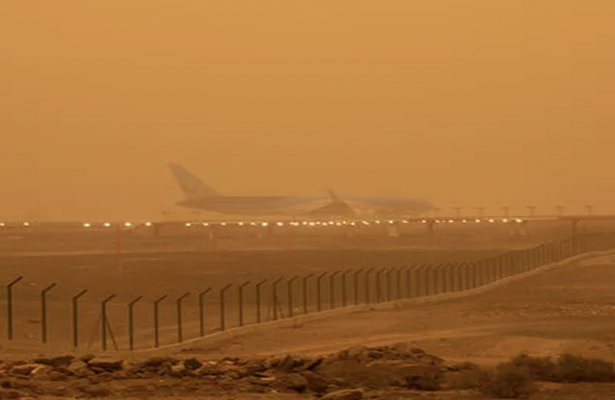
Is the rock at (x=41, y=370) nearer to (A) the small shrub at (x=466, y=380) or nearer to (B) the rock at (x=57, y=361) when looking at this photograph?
(B) the rock at (x=57, y=361)

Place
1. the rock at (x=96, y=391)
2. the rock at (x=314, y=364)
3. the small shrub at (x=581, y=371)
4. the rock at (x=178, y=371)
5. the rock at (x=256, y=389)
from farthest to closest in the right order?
1. the rock at (x=314, y=364)
2. the small shrub at (x=581, y=371)
3. the rock at (x=178, y=371)
4. the rock at (x=256, y=389)
5. the rock at (x=96, y=391)

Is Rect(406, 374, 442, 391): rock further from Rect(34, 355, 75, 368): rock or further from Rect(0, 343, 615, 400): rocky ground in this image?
Rect(34, 355, 75, 368): rock

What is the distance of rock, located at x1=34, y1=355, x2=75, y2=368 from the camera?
2295 centimetres

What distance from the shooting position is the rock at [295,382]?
2100 centimetres

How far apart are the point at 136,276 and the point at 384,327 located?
29.3 meters

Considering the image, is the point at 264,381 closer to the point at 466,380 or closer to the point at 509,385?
the point at 466,380

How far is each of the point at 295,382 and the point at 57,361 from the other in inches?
207

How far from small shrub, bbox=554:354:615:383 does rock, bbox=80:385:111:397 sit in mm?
8955

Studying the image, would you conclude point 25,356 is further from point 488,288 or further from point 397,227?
point 397,227

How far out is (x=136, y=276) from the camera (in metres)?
63.5

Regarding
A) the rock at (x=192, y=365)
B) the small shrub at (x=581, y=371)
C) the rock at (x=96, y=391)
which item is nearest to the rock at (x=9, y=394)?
the rock at (x=96, y=391)

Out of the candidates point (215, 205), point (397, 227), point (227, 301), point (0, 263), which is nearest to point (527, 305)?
point (227, 301)

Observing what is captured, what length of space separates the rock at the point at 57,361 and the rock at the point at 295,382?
469cm

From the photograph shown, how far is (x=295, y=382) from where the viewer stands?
69.6ft
